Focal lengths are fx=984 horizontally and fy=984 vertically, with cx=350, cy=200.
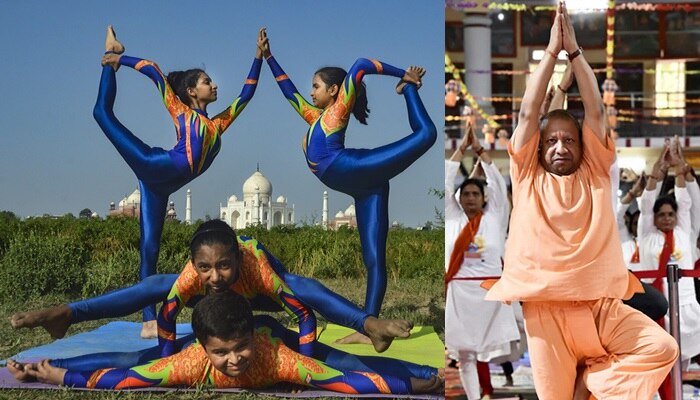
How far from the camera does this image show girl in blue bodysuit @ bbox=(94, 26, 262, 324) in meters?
3.09

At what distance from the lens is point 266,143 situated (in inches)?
122

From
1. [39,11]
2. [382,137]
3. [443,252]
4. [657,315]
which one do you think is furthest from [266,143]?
[657,315]

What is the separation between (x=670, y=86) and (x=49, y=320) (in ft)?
15.8

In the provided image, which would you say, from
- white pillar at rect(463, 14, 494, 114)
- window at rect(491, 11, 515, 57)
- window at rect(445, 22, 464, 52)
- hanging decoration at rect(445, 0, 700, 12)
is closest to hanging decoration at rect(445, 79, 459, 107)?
white pillar at rect(463, 14, 494, 114)

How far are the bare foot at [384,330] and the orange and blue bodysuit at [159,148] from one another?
70 centimetres

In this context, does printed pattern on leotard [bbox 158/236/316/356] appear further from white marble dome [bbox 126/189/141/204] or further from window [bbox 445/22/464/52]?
window [bbox 445/22/464/52]

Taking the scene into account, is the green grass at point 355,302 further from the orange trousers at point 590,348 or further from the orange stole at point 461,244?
the orange stole at point 461,244

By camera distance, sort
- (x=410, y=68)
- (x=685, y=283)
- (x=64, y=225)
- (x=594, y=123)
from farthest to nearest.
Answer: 1. (x=685, y=283)
2. (x=64, y=225)
3. (x=410, y=68)
4. (x=594, y=123)

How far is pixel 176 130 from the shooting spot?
3088 mm

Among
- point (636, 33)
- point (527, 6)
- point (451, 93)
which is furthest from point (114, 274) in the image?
point (636, 33)

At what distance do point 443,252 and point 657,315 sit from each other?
0.75 meters

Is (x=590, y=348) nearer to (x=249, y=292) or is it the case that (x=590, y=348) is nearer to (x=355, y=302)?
(x=355, y=302)

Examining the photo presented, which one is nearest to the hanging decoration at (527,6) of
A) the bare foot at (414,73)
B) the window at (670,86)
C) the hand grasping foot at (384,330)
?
the window at (670,86)

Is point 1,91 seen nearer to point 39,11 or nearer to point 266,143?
point 39,11
